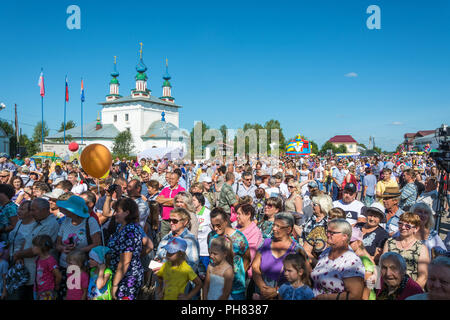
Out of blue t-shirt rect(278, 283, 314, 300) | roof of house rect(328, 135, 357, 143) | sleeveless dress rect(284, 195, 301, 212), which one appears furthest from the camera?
roof of house rect(328, 135, 357, 143)

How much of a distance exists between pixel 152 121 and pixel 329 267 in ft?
224

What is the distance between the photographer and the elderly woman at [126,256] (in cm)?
317

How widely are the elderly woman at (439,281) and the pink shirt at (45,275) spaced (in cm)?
333

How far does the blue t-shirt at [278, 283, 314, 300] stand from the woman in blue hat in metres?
2.05

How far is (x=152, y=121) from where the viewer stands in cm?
6825

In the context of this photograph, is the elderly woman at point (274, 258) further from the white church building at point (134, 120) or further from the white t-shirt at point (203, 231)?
the white church building at point (134, 120)

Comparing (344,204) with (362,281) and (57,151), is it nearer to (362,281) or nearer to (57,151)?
(362,281)

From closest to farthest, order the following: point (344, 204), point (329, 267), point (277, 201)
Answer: point (329, 267) → point (277, 201) → point (344, 204)

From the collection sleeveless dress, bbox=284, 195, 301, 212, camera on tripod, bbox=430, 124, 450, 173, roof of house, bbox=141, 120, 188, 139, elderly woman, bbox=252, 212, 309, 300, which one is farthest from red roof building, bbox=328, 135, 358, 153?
elderly woman, bbox=252, 212, 309, 300

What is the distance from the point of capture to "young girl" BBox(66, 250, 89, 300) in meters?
3.03

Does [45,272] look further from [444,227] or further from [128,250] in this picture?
[444,227]

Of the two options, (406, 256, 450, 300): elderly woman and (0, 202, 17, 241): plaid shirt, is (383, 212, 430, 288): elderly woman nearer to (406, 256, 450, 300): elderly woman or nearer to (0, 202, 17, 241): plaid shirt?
(406, 256, 450, 300): elderly woman

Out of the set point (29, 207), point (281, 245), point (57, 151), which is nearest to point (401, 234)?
point (281, 245)

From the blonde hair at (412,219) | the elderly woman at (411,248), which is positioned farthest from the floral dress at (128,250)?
the blonde hair at (412,219)
